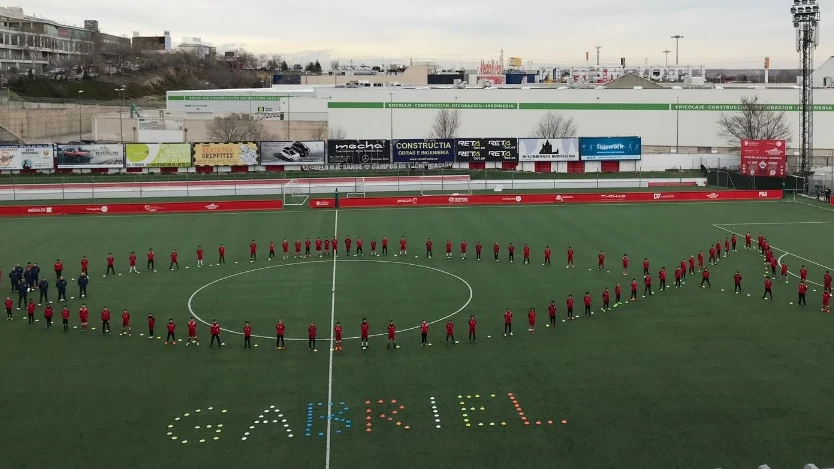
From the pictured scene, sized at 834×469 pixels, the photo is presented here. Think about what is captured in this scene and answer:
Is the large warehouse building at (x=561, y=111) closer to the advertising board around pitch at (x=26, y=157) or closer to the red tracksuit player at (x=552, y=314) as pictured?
the advertising board around pitch at (x=26, y=157)

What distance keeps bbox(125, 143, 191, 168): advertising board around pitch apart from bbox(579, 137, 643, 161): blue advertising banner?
3328 cm

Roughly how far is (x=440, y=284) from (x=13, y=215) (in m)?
31.3

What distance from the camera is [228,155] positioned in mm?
62500

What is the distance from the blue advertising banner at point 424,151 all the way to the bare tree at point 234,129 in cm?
2016

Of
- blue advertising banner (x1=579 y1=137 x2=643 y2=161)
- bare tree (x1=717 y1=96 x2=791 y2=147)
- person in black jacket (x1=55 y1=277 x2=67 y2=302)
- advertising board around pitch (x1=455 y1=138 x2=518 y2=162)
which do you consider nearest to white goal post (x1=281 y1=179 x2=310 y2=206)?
advertising board around pitch (x1=455 y1=138 x2=518 y2=162)

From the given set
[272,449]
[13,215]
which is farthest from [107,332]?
[13,215]

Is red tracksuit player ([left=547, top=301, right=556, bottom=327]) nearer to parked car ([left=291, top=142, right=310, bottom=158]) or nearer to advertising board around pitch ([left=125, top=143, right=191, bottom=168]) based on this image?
parked car ([left=291, top=142, right=310, bottom=158])

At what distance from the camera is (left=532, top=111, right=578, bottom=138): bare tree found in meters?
82.6

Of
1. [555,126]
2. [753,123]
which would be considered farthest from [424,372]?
[753,123]

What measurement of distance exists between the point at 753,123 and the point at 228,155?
54.7m

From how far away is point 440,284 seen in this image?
29219 millimetres

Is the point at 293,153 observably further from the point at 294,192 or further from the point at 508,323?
the point at 508,323

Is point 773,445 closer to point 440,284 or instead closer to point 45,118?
point 440,284

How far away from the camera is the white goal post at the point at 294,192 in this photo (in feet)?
175
